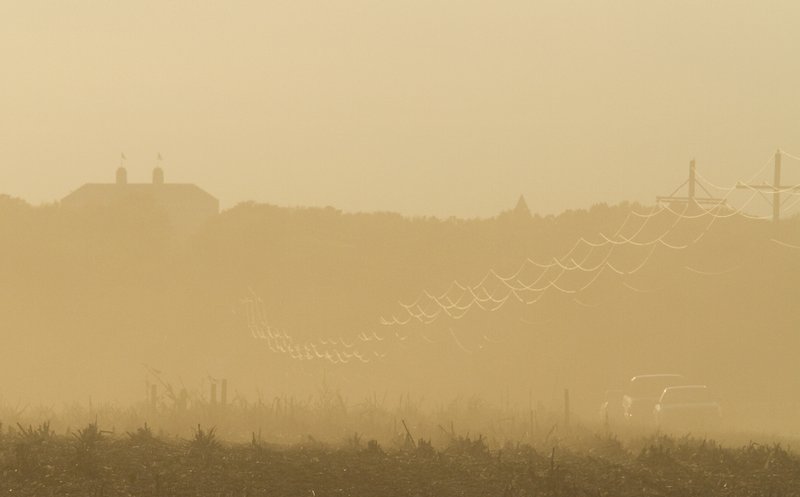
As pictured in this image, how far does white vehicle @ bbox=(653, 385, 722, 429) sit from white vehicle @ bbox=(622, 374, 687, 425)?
105 cm

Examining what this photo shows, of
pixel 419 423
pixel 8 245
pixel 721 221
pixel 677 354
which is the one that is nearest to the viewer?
pixel 419 423

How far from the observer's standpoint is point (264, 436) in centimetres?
2197

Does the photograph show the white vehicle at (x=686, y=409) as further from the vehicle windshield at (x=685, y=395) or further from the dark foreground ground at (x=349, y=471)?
the dark foreground ground at (x=349, y=471)

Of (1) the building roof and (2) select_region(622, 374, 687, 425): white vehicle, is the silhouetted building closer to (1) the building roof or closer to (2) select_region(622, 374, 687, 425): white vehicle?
(1) the building roof

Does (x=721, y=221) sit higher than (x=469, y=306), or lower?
higher

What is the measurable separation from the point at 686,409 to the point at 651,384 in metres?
3.98

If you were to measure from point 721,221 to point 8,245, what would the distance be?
4247 centimetres

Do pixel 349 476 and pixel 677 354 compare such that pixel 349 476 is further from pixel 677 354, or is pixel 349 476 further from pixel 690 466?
pixel 677 354

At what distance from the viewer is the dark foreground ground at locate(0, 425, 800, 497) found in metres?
13.6

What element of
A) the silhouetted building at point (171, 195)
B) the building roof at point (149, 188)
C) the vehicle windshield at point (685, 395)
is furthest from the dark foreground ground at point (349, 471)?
the building roof at point (149, 188)

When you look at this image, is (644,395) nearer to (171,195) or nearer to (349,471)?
(349,471)

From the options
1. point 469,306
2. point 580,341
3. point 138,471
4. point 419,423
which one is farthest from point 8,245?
point 138,471

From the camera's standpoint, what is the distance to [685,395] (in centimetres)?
3859

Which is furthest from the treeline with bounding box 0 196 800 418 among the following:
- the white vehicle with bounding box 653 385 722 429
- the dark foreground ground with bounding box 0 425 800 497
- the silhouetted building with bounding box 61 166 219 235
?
the silhouetted building with bounding box 61 166 219 235
